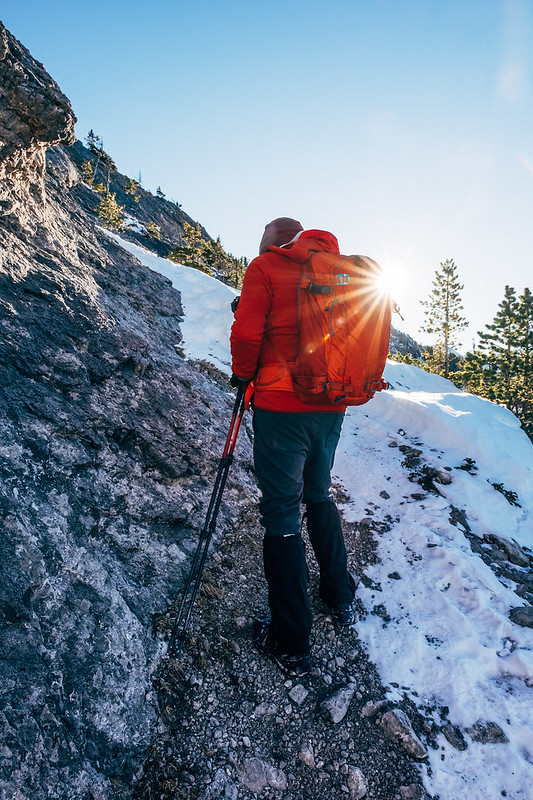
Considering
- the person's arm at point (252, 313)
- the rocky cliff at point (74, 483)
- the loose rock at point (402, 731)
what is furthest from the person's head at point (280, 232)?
the loose rock at point (402, 731)

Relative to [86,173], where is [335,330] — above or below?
below

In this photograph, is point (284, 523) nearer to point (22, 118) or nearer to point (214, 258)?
point (22, 118)

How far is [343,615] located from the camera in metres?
3.31

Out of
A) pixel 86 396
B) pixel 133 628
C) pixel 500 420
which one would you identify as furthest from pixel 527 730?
pixel 500 420

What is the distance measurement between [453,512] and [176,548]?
11.8 ft

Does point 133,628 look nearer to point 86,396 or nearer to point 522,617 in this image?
point 86,396

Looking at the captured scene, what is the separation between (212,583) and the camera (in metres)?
3.32

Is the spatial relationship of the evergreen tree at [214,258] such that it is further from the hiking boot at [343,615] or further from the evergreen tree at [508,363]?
the hiking boot at [343,615]

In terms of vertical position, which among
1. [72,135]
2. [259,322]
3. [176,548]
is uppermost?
[72,135]

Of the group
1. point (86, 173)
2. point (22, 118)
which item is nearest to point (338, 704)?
point (22, 118)

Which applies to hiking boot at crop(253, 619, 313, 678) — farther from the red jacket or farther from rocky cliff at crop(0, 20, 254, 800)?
the red jacket

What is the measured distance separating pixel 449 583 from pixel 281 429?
255cm

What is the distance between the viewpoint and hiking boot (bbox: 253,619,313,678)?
2811mm

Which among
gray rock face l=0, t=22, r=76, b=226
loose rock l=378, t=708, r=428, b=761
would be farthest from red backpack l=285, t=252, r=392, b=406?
gray rock face l=0, t=22, r=76, b=226
